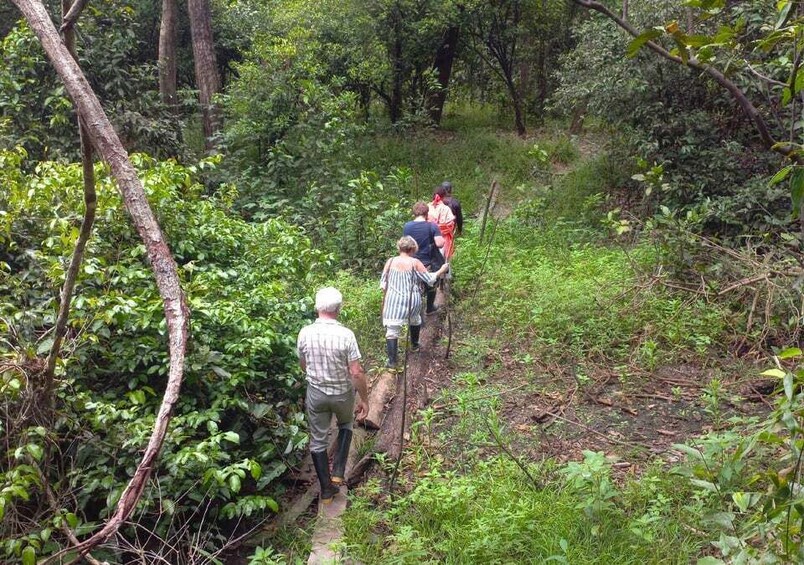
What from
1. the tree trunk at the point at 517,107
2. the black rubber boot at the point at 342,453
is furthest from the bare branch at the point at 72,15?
the tree trunk at the point at 517,107

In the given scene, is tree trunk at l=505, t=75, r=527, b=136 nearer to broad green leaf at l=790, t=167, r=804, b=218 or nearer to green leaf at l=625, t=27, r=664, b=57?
green leaf at l=625, t=27, r=664, b=57

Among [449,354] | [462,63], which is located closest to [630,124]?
[449,354]

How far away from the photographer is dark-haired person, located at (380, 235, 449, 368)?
6323mm

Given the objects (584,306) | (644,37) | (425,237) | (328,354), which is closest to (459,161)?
(425,237)

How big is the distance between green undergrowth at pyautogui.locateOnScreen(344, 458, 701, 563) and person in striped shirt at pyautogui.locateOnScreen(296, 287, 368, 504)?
46 cm

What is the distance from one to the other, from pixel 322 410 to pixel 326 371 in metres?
0.34

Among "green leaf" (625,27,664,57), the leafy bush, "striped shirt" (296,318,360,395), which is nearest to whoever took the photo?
"green leaf" (625,27,664,57)

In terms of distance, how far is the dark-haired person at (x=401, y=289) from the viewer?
20.7ft

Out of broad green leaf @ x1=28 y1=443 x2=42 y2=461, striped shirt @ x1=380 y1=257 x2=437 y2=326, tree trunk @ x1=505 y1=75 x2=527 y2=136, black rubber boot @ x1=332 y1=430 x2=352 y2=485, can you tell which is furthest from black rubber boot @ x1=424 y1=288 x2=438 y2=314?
tree trunk @ x1=505 y1=75 x2=527 y2=136

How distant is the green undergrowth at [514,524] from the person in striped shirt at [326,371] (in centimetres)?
46

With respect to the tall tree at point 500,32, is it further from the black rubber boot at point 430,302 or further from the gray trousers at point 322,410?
the gray trousers at point 322,410

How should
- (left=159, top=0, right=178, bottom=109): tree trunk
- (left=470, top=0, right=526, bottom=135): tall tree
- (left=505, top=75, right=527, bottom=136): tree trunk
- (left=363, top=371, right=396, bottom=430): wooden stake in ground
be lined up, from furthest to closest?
(left=505, top=75, right=527, bottom=136): tree trunk
(left=470, top=0, right=526, bottom=135): tall tree
(left=159, top=0, right=178, bottom=109): tree trunk
(left=363, top=371, right=396, bottom=430): wooden stake in ground

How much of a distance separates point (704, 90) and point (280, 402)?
8.36 m

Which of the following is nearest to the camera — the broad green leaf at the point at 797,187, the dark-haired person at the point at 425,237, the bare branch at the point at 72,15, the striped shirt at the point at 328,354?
the broad green leaf at the point at 797,187
